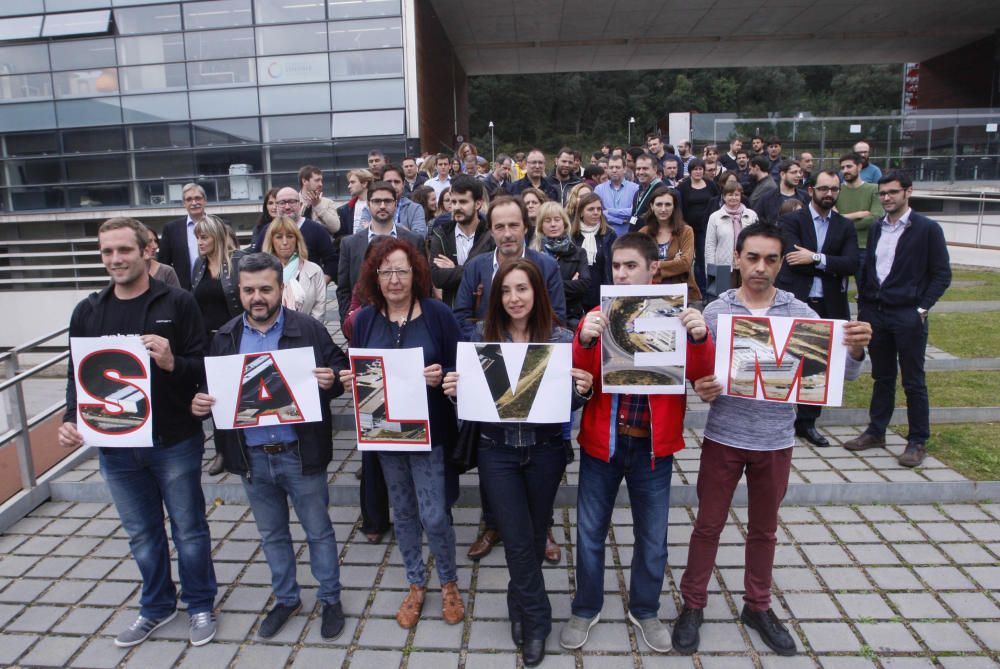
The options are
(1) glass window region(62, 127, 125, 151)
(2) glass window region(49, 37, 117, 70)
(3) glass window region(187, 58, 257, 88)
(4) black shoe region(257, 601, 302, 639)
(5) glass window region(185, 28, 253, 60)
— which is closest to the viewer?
(4) black shoe region(257, 601, 302, 639)

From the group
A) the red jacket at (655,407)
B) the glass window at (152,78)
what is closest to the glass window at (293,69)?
the glass window at (152,78)

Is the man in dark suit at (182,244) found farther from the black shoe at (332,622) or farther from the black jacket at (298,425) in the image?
the black shoe at (332,622)

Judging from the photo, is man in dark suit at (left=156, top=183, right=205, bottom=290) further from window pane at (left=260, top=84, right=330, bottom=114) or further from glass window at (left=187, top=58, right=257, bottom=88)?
glass window at (left=187, top=58, right=257, bottom=88)

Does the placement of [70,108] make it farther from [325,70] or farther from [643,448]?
[643,448]

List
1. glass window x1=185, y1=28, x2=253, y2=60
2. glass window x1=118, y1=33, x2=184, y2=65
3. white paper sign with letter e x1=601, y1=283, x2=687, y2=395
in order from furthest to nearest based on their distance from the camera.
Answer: glass window x1=118, y1=33, x2=184, y2=65 → glass window x1=185, y1=28, x2=253, y2=60 → white paper sign with letter e x1=601, y1=283, x2=687, y2=395

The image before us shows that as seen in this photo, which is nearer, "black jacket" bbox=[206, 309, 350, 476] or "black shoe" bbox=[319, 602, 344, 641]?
"black jacket" bbox=[206, 309, 350, 476]

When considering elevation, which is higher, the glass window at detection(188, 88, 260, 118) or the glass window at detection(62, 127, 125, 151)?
the glass window at detection(188, 88, 260, 118)

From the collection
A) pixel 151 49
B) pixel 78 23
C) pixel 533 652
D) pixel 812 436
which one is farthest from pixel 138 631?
pixel 78 23

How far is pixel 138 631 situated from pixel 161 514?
0.63 meters

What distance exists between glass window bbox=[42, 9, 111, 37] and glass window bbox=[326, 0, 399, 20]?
6.33 metres

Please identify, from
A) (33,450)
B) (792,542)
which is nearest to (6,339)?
(33,450)

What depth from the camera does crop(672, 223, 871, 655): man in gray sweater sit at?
133 inches

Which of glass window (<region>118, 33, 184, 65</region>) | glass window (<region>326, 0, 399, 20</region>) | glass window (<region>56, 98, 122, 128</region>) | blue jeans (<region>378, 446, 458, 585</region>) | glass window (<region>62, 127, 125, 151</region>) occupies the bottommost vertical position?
blue jeans (<region>378, 446, 458, 585</region>)

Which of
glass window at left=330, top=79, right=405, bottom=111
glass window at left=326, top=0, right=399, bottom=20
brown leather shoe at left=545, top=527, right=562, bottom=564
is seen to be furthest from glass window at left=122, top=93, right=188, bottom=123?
brown leather shoe at left=545, top=527, right=562, bottom=564
